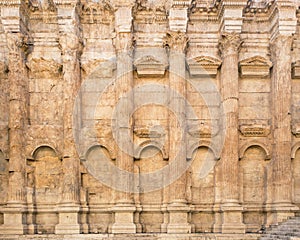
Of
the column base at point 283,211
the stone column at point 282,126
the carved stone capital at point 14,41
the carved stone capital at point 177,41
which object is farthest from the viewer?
the carved stone capital at point 177,41

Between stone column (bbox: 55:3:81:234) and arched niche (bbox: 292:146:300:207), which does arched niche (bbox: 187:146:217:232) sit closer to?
arched niche (bbox: 292:146:300:207)

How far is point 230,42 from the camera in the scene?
1681 cm

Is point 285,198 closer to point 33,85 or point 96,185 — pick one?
point 96,185

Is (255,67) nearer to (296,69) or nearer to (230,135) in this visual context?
(296,69)

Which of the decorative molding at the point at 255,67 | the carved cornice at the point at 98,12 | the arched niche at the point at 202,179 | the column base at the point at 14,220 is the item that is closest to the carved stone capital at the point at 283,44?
the decorative molding at the point at 255,67

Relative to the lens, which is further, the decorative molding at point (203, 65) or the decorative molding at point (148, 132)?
the decorative molding at point (203, 65)

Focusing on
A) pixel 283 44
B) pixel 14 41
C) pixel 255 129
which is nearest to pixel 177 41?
pixel 283 44

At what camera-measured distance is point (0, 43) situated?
17219mm

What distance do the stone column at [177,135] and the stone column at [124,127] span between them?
134 cm

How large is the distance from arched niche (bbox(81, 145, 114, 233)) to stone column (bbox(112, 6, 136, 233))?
494mm

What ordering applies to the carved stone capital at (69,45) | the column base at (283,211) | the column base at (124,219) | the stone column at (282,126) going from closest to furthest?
the column base at (124,219), the column base at (283,211), the stone column at (282,126), the carved stone capital at (69,45)

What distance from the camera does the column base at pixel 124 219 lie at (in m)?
16.0

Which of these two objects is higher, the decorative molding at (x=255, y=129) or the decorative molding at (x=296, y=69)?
the decorative molding at (x=296, y=69)

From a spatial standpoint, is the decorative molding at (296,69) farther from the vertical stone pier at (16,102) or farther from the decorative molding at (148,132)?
the vertical stone pier at (16,102)
